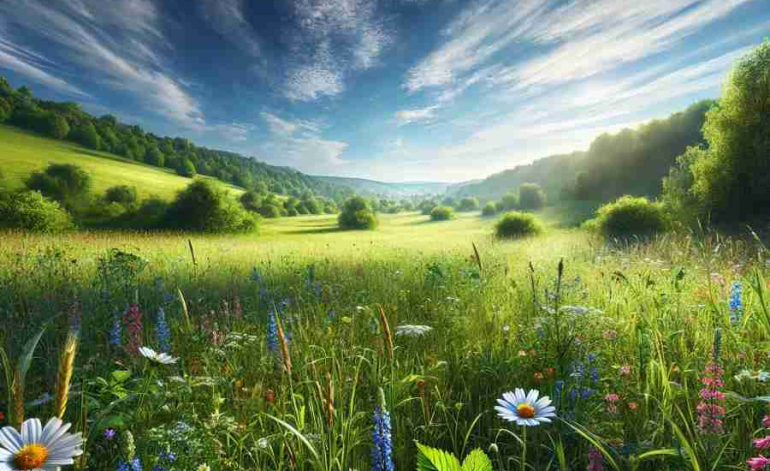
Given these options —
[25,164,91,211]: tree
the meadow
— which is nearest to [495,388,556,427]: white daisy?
the meadow

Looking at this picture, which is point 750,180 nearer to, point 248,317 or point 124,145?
point 248,317

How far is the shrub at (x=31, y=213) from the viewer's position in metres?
30.3

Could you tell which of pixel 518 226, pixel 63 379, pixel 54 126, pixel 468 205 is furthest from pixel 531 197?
pixel 54 126

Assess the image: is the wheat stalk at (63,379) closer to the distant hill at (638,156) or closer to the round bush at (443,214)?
the distant hill at (638,156)

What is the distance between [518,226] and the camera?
30.1 meters

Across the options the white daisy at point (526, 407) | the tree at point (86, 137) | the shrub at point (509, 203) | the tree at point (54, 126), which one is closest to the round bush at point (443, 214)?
the shrub at point (509, 203)

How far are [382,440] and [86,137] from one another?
9766 cm

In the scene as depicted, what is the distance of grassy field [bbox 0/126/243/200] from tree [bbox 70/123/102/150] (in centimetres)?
358

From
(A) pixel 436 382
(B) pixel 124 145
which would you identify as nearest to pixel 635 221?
(A) pixel 436 382

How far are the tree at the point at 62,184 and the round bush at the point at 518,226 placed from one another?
54098mm

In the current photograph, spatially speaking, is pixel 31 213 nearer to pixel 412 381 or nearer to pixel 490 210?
pixel 412 381

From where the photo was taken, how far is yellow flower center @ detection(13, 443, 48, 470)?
807mm

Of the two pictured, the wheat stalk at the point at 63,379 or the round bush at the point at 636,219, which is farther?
the round bush at the point at 636,219

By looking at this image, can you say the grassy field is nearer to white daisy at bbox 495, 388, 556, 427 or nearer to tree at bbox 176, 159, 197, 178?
tree at bbox 176, 159, 197, 178
